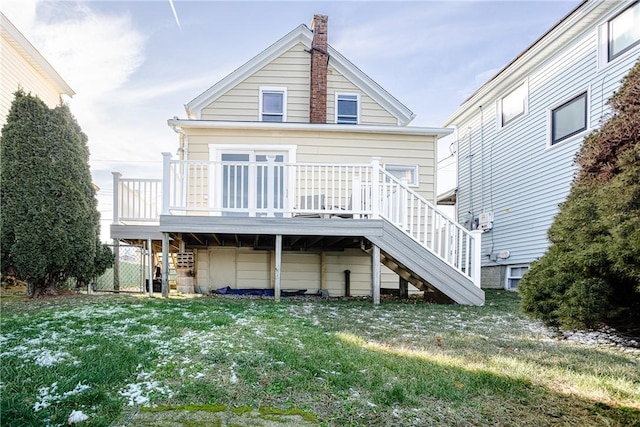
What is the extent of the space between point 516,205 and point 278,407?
1015 centimetres

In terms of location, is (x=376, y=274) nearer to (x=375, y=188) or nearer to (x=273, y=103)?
(x=375, y=188)

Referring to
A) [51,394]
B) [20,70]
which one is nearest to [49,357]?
[51,394]

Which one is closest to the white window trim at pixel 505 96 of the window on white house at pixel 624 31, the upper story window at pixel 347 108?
the window on white house at pixel 624 31

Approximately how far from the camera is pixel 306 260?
8.78m

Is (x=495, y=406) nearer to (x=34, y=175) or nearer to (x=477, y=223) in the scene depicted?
(x=34, y=175)

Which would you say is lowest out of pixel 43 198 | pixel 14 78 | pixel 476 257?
pixel 476 257

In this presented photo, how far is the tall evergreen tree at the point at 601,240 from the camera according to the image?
210 cm

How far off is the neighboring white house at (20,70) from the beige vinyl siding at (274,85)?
15.0 feet

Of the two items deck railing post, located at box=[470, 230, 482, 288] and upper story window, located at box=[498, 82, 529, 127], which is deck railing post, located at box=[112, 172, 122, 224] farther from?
upper story window, located at box=[498, 82, 529, 127]

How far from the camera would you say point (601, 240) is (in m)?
2.25

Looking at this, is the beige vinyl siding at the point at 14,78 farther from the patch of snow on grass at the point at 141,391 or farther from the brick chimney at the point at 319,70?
the patch of snow on grass at the point at 141,391

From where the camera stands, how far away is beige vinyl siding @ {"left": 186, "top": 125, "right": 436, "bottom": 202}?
28.5 feet

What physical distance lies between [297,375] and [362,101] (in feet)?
27.8

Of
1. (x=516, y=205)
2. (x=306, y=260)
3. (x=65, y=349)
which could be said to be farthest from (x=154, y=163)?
(x=65, y=349)
